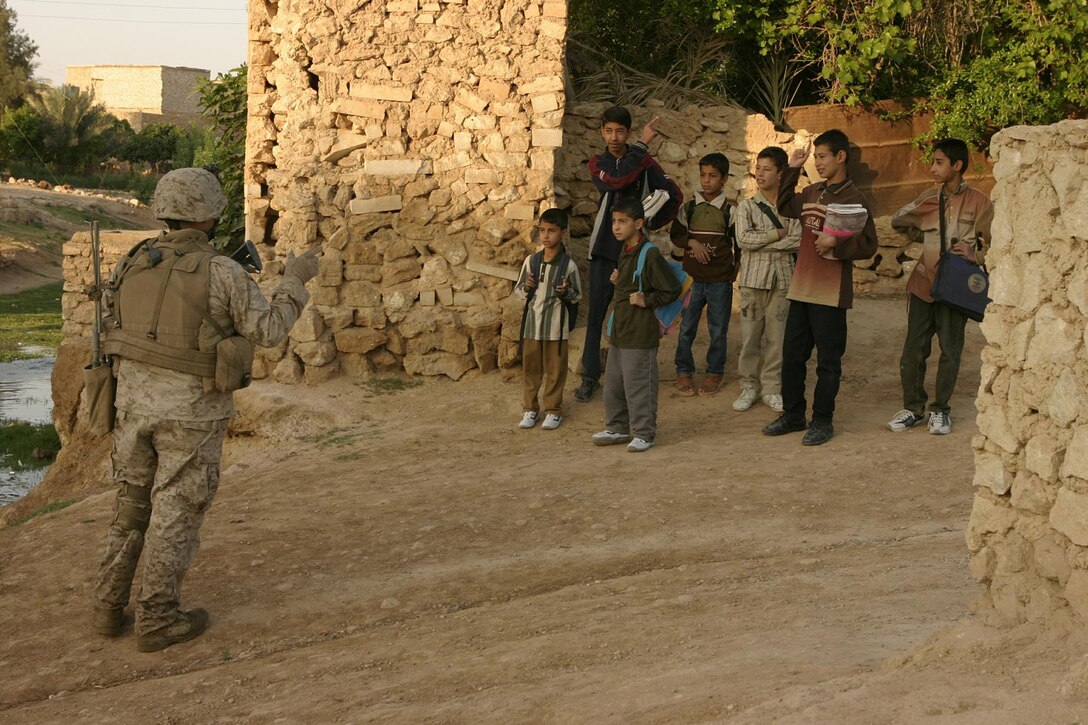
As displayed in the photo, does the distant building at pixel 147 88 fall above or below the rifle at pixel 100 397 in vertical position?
above

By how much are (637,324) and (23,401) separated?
9455 millimetres

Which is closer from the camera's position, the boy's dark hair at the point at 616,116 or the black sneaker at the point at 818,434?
the black sneaker at the point at 818,434

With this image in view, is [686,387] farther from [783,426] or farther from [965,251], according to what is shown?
[965,251]

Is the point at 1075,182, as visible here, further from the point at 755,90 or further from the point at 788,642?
the point at 755,90

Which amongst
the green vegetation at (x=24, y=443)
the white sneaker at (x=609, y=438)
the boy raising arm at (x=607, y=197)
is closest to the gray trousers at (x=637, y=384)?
the white sneaker at (x=609, y=438)

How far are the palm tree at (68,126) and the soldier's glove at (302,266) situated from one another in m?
34.9

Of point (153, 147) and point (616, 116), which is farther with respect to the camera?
point (153, 147)

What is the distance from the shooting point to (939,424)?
6719 mm

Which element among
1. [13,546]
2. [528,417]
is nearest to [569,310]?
[528,417]

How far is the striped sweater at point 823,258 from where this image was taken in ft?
21.7

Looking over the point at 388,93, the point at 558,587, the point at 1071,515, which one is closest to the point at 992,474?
the point at 1071,515

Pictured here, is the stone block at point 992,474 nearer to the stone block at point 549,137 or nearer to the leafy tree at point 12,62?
the stone block at point 549,137

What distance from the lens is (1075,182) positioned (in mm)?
3248

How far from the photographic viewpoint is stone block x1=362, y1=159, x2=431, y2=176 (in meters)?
8.44
